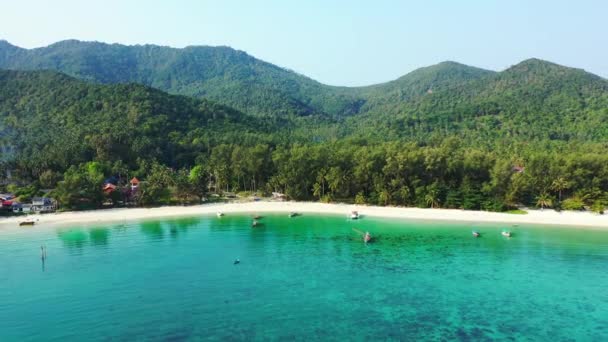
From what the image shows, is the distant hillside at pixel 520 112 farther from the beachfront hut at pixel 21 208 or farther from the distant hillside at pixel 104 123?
the beachfront hut at pixel 21 208

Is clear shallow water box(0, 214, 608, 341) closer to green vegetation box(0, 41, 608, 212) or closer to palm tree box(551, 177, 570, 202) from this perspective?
palm tree box(551, 177, 570, 202)

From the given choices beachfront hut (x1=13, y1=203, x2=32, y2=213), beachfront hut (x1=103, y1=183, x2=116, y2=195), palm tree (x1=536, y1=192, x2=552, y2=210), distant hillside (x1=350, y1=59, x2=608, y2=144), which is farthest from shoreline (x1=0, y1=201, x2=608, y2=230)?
distant hillside (x1=350, y1=59, x2=608, y2=144)

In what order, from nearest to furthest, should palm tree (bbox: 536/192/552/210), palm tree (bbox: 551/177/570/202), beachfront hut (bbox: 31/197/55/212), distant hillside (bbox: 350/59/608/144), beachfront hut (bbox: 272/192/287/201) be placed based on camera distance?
palm tree (bbox: 551/177/570/202)
palm tree (bbox: 536/192/552/210)
beachfront hut (bbox: 31/197/55/212)
beachfront hut (bbox: 272/192/287/201)
distant hillside (bbox: 350/59/608/144)

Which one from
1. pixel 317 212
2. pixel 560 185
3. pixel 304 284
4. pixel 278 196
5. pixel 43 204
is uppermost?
pixel 560 185

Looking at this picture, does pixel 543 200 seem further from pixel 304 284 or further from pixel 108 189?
pixel 108 189

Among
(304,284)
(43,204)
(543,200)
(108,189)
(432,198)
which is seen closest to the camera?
(304,284)

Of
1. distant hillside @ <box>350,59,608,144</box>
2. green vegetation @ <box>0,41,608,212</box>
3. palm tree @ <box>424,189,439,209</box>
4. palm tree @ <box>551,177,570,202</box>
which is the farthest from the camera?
distant hillside @ <box>350,59,608,144</box>

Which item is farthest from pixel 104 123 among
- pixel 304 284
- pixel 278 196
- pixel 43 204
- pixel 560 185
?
pixel 560 185
